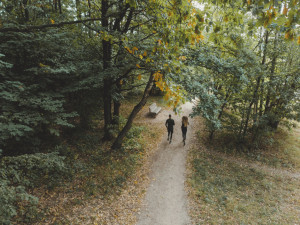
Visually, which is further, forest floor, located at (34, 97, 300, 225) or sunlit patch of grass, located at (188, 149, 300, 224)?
sunlit patch of grass, located at (188, 149, 300, 224)

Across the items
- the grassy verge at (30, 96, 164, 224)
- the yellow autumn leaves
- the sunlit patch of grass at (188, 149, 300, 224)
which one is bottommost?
the sunlit patch of grass at (188, 149, 300, 224)

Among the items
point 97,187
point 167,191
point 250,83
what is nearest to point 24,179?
point 97,187

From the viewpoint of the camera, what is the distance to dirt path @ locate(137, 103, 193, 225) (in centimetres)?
657

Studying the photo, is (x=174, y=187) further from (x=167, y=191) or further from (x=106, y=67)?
(x=106, y=67)

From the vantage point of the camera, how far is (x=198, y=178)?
8.98 metres

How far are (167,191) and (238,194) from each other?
3390 mm

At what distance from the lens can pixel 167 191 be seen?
796cm

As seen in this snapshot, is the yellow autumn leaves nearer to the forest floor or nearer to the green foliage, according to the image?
the green foliage

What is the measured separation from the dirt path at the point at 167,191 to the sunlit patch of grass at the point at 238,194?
21.5 inches

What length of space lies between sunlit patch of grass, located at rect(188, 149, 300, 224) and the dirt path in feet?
1.79

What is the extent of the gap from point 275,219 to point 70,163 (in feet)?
29.1

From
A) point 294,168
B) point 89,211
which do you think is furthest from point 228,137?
point 89,211

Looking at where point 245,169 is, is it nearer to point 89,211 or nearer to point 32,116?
point 89,211

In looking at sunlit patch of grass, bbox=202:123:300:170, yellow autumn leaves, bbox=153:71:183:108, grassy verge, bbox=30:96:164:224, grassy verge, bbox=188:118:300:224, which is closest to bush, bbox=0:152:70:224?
grassy verge, bbox=30:96:164:224
